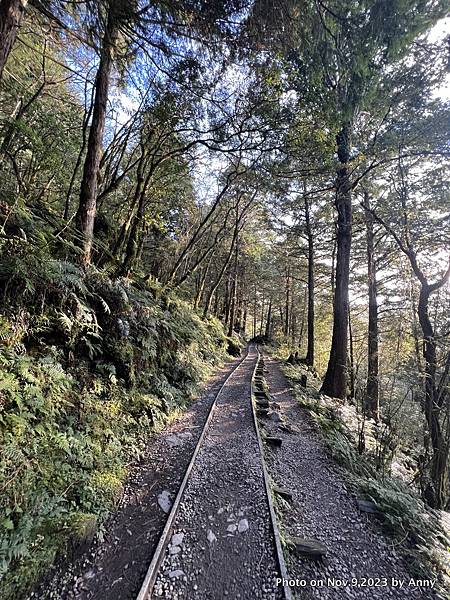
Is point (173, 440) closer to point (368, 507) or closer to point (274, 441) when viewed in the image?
point (274, 441)

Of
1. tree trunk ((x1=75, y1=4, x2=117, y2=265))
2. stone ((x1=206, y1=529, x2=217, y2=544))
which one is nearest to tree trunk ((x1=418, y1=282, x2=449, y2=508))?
stone ((x1=206, y1=529, x2=217, y2=544))

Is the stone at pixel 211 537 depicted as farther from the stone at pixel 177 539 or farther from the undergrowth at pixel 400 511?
the undergrowth at pixel 400 511

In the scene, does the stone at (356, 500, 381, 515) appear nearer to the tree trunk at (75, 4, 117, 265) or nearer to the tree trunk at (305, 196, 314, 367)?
the tree trunk at (75, 4, 117, 265)

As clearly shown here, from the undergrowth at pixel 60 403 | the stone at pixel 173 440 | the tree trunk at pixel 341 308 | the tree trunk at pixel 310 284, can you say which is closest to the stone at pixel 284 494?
the stone at pixel 173 440

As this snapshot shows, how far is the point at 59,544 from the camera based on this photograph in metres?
2.49

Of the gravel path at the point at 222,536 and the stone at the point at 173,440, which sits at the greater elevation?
the stone at the point at 173,440

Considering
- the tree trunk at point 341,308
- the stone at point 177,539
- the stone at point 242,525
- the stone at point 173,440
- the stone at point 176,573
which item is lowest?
the stone at point 176,573

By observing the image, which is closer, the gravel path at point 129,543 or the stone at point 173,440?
the gravel path at point 129,543

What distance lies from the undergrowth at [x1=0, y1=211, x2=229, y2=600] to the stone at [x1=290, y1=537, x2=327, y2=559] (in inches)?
83.3

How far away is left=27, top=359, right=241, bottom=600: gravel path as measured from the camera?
7.41 feet

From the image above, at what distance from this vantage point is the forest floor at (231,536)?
2.36m

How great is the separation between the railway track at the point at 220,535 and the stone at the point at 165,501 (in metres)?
Answer: 0.13

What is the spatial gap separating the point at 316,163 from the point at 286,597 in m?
8.51

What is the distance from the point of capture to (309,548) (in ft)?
9.07
